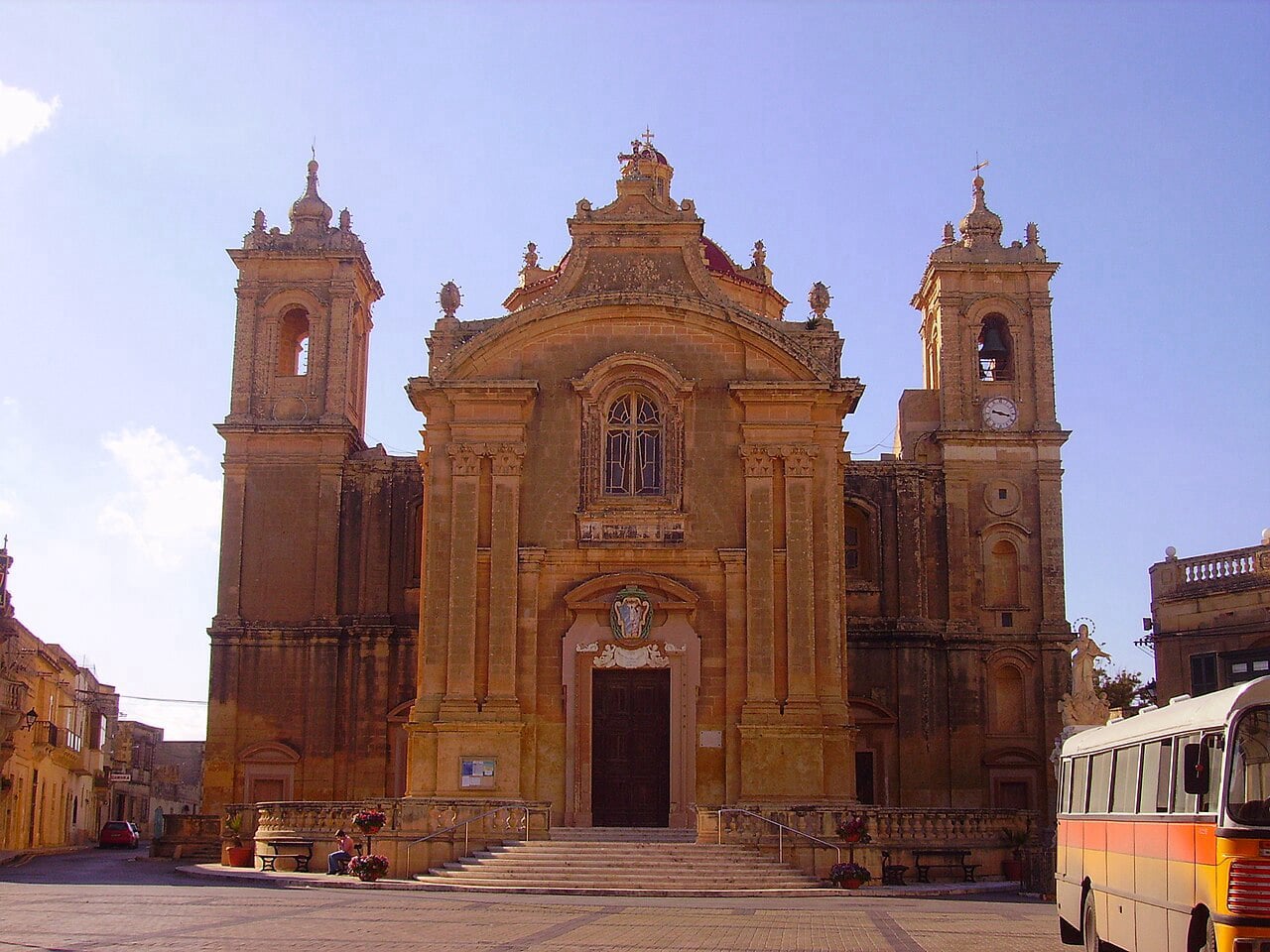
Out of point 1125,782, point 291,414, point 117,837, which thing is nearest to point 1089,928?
point 1125,782

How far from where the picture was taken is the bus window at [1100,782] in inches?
638

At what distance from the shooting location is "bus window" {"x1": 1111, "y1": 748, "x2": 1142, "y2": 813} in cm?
1495

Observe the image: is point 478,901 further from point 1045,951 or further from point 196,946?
point 1045,951

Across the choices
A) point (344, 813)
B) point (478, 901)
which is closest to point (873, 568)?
point (344, 813)

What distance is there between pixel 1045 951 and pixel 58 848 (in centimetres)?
4714

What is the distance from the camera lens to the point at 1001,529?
40938mm

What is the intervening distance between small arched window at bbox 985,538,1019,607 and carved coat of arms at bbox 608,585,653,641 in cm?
1154

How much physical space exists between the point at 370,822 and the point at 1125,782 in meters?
16.2

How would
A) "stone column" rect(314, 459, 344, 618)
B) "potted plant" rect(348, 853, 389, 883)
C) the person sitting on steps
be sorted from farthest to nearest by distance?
"stone column" rect(314, 459, 344, 618) → the person sitting on steps → "potted plant" rect(348, 853, 389, 883)

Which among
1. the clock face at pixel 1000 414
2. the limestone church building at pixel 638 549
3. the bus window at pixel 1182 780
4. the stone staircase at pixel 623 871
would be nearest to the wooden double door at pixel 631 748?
the limestone church building at pixel 638 549

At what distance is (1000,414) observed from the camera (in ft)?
137

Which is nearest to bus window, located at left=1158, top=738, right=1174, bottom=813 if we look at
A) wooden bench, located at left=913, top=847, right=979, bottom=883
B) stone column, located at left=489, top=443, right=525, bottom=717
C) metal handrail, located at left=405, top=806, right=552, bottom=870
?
wooden bench, located at left=913, top=847, right=979, bottom=883

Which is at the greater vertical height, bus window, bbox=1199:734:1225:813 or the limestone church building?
the limestone church building

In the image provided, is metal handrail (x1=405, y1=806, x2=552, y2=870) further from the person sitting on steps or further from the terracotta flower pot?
the terracotta flower pot
